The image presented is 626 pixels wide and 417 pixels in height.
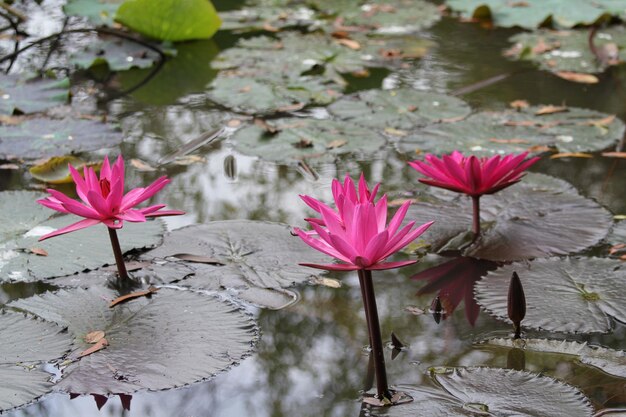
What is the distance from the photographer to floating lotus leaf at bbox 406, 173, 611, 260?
2.22 m

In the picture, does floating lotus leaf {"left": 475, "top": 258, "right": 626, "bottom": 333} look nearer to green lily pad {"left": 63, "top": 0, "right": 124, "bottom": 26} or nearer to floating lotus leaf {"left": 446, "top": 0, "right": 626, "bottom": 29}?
floating lotus leaf {"left": 446, "top": 0, "right": 626, "bottom": 29}

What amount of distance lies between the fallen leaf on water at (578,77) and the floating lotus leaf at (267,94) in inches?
45.4

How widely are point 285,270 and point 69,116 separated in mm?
1710

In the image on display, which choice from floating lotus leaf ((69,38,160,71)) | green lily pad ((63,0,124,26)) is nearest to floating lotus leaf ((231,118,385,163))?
floating lotus leaf ((69,38,160,71))

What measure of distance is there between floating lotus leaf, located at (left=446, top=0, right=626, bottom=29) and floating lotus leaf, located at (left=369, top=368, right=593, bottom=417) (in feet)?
11.5

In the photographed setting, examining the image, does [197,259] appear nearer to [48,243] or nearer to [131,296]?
[131,296]

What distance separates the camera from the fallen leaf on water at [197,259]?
2.12 m

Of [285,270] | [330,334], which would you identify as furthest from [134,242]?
[330,334]

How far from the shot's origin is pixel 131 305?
74.7 inches

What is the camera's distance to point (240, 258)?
215 centimetres

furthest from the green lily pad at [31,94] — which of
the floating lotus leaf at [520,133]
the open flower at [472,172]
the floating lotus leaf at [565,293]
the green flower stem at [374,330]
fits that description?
the green flower stem at [374,330]

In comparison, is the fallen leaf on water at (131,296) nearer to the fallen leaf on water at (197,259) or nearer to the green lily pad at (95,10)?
the fallen leaf on water at (197,259)

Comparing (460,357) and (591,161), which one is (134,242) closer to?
(460,357)

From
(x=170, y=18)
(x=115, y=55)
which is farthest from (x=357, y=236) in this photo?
→ (x=170, y=18)
